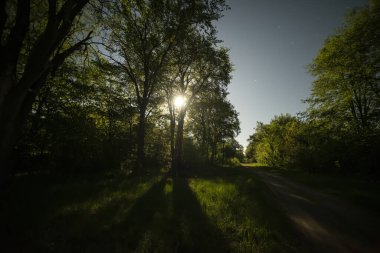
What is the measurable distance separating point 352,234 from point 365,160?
11.2 meters

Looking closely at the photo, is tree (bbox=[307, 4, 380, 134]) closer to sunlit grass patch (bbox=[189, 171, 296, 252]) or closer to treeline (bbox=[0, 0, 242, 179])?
treeline (bbox=[0, 0, 242, 179])

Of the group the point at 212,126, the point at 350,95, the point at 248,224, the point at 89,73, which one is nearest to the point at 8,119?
the point at 248,224

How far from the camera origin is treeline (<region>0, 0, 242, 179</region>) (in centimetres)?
660

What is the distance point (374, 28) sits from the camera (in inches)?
635

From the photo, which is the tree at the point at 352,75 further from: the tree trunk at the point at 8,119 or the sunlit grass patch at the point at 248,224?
the tree trunk at the point at 8,119

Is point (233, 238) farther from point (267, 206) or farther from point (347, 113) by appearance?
point (347, 113)

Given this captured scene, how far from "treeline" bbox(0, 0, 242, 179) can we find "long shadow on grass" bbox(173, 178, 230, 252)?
6.55 m

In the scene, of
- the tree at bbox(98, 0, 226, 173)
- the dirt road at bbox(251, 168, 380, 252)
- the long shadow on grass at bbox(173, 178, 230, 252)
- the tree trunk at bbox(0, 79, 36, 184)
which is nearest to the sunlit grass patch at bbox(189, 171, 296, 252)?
the long shadow on grass at bbox(173, 178, 230, 252)

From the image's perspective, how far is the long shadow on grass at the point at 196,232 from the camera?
437 centimetres

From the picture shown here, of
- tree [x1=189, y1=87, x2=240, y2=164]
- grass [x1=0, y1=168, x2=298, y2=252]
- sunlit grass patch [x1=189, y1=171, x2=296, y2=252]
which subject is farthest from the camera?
tree [x1=189, y1=87, x2=240, y2=164]

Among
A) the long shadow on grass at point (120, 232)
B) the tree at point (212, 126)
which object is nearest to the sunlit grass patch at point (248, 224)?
the long shadow on grass at point (120, 232)

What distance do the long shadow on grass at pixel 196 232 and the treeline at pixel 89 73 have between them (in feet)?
21.5

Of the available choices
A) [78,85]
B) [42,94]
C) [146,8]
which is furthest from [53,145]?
[146,8]

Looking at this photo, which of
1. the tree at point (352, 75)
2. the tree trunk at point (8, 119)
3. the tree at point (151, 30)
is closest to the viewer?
the tree trunk at point (8, 119)
